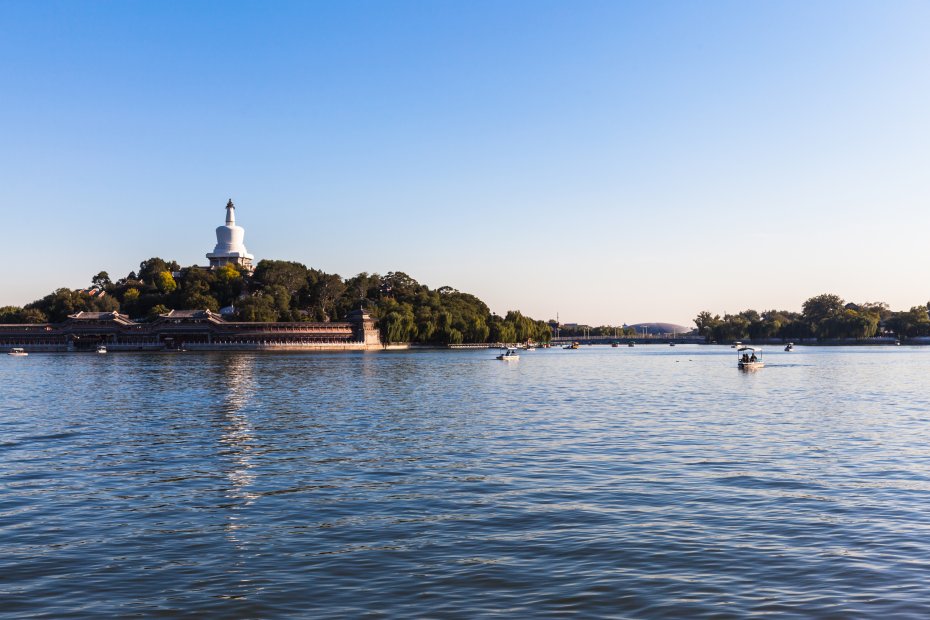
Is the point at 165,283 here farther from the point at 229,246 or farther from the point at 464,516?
the point at 464,516

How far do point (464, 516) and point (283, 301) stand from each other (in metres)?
148

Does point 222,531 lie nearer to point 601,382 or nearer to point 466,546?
point 466,546

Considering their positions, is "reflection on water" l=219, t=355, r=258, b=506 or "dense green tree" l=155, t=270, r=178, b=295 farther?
"dense green tree" l=155, t=270, r=178, b=295

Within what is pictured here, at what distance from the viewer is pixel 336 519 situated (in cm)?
1416

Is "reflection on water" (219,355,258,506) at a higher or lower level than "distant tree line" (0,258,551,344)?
lower

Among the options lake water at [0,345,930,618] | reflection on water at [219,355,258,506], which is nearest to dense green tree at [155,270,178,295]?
reflection on water at [219,355,258,506]

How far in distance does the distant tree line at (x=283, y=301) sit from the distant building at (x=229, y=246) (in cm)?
461

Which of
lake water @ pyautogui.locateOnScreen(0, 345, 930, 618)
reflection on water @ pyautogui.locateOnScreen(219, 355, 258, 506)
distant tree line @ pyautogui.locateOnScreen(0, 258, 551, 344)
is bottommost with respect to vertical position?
lake water @ pyautogui.locateOnScreen(0, 345, 930, 618)

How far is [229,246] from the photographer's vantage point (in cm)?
18288

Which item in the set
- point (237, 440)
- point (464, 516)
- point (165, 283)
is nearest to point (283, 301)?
point (165, 283)

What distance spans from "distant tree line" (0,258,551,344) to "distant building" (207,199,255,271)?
15.1ft

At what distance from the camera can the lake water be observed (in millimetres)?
10070

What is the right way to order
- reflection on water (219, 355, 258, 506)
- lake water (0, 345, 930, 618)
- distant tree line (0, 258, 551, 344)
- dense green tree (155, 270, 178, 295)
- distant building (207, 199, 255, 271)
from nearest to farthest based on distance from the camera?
lake water (0, 345, 930, 618), reflection on water (219, 355, 258, 506), distant tree line (0, 258, 551, 344), dense green tree (155, 270, 178, 295), distant building (207, 199, 255, 271)

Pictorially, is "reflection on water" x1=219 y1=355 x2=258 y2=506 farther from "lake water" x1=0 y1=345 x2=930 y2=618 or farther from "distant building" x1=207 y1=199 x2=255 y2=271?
"distant building" x1=207 y1=199 x2=255 y2=271
